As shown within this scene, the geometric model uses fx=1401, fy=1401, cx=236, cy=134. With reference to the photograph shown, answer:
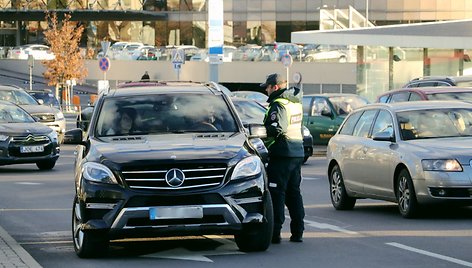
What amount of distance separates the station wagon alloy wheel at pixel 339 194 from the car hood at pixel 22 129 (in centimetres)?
1133

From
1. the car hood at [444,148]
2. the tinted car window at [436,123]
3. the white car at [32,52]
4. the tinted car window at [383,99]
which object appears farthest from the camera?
the white car at [32,52]

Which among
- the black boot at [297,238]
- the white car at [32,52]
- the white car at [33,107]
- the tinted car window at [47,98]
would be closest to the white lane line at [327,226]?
the black boot at [297,238]

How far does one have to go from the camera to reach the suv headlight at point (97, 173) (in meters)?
13.0

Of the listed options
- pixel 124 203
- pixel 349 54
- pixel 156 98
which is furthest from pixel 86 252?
pixel 349 54

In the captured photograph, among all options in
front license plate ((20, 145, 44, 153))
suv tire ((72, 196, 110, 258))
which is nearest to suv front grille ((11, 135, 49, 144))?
front license plate ((20, 145, 44, 153))

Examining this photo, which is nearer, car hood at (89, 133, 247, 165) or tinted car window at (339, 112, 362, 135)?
car hood at (89, 133, 247, 165)

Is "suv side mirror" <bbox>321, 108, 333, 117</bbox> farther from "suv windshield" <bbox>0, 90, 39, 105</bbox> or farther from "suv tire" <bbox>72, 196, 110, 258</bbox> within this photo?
"suv tire" <bbox>72, 196, 110, 258</bbox>

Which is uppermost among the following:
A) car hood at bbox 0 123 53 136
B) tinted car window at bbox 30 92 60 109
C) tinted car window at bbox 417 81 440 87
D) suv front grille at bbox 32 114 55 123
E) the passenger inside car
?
the passenger inside car

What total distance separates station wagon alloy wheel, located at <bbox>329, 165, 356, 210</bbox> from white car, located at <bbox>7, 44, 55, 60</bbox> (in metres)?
79.3

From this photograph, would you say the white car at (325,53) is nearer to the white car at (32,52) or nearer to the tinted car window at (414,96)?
the white car at (32,52)

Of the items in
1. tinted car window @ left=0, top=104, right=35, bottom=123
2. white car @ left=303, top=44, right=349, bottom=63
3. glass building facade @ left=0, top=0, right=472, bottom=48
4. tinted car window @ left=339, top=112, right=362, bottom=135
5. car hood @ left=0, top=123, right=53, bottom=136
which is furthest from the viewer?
glass building facade @ left=0, top=0, right=472, bottom=48

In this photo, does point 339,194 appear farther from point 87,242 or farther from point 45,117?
point 45,117

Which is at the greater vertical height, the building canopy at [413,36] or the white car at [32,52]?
the building canopy at [413,36]

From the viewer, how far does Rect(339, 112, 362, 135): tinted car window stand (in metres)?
19.6
